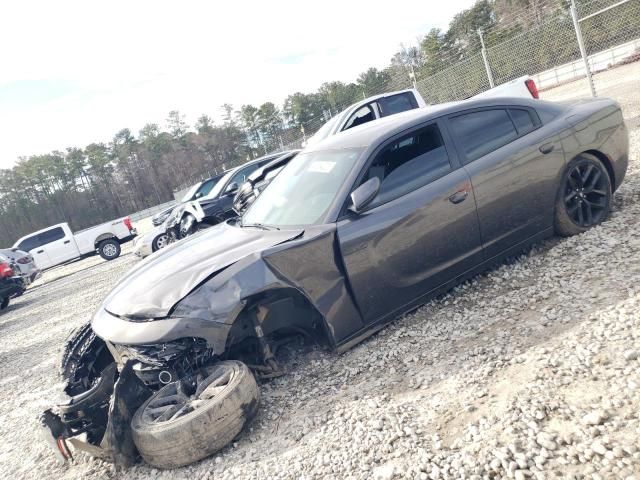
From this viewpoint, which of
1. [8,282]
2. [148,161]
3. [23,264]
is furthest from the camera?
[148,161]

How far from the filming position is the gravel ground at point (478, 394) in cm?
207

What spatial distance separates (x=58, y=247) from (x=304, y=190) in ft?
56.4

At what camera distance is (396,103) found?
9.21 metres

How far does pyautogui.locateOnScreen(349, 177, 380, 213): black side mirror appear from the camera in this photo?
3.10m

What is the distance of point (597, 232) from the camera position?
396cm

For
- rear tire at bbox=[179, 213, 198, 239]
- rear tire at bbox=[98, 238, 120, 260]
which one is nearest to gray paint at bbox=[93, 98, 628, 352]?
rear tire at bbox=[179, 213, 198, 239]

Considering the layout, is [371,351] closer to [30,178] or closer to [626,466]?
[626,466]

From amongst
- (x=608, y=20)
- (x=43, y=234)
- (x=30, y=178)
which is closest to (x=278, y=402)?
(x=608, y=20)

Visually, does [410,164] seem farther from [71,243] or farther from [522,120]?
[71,243]

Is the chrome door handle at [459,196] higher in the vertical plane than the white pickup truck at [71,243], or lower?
lower

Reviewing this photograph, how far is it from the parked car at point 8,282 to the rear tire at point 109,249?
560 cm

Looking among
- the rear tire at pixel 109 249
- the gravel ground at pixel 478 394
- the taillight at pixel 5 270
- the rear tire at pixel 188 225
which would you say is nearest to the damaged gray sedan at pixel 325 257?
the gravel ground at pixel 478 394

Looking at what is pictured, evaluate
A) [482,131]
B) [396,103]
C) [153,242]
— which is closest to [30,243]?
[153,242]

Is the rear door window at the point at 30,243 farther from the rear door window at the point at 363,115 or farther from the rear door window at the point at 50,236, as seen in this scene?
the rear door window at the point at 363,115
